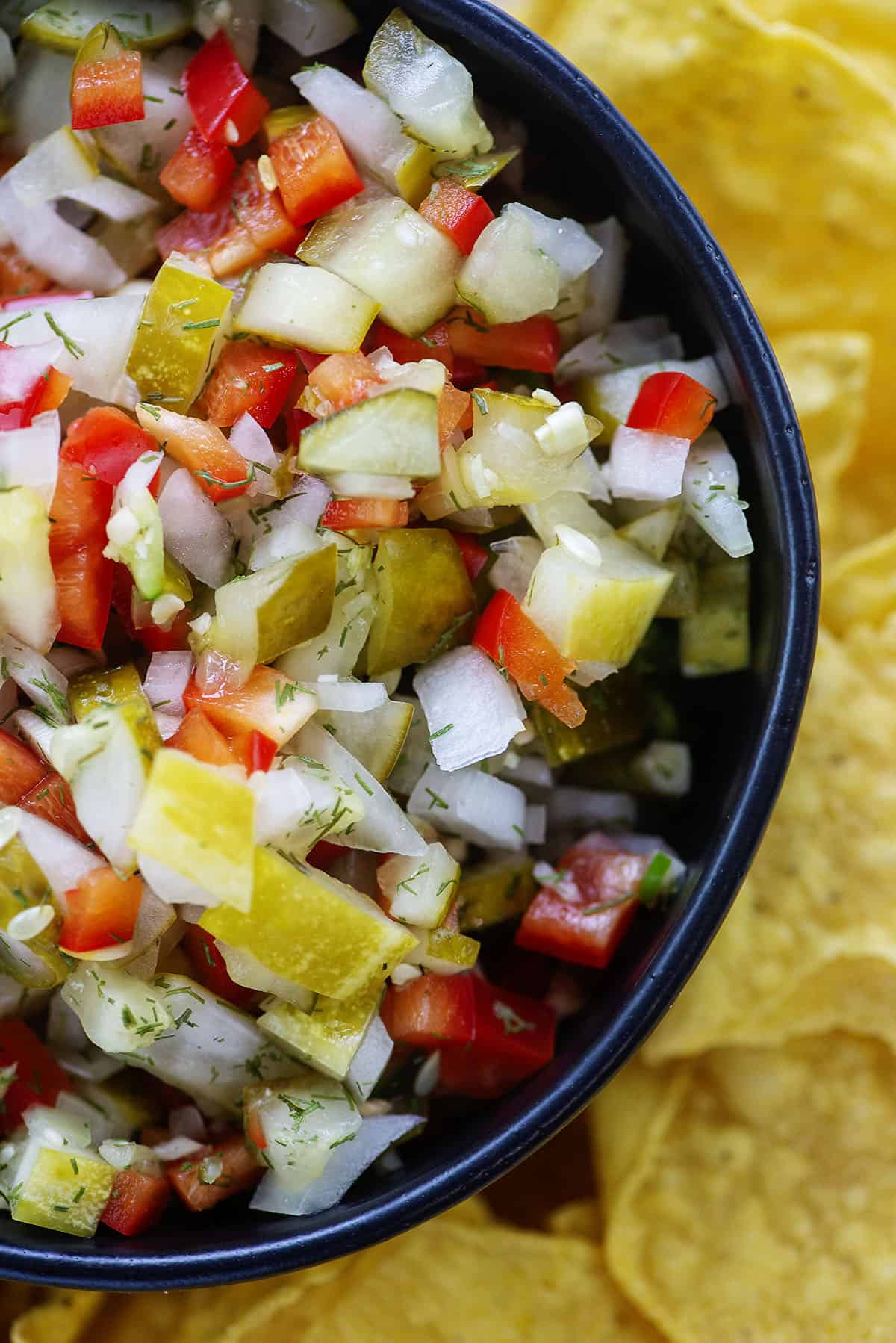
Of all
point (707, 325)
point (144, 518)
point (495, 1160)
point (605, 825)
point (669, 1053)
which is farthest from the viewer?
point (669, 1053)

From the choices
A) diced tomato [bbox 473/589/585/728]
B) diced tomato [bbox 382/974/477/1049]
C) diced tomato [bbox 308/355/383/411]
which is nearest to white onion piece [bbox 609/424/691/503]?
diced tomato [bbox 473/589/585/728]

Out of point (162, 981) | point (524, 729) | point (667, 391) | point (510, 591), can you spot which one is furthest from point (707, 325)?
point (162, 981)

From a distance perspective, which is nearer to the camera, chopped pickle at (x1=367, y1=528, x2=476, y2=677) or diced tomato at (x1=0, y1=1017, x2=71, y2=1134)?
chopped pickle at (x1=367, y1=528, x2=476, y2=677)

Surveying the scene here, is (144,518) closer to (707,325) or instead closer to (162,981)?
(162,981)

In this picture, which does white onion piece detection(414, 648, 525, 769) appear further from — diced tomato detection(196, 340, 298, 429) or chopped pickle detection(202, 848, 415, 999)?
diced tomato detection(196, 340, 298, 429)

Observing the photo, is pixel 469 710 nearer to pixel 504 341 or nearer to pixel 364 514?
pixel 364 514

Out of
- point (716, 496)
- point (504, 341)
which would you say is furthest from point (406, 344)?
point (716, 496)
